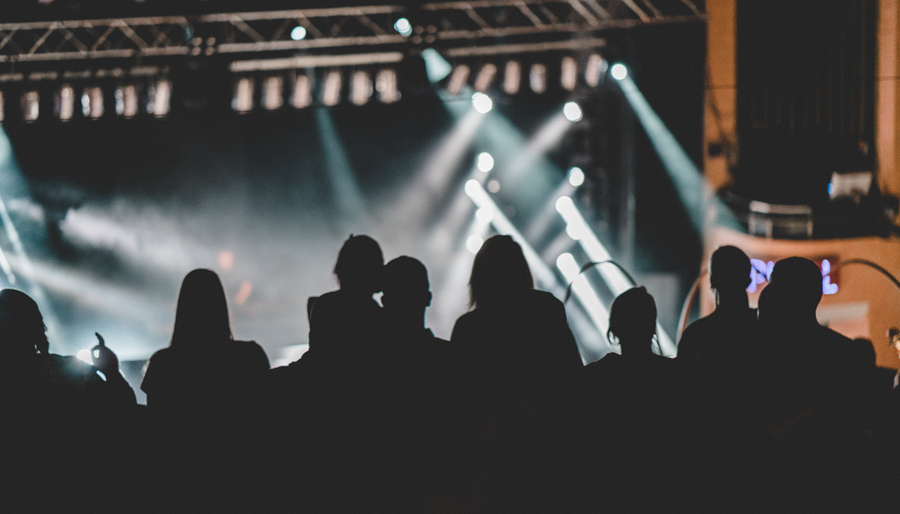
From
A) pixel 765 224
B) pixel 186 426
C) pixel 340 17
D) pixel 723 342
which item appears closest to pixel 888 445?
pixel 723 342

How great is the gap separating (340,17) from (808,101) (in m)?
5.38

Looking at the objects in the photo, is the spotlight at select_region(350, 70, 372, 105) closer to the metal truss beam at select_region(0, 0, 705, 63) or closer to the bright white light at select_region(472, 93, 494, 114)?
the metal truss beam at select_region(0, 0, 705, 63)

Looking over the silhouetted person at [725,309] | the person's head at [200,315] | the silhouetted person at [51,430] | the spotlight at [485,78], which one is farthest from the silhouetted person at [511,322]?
the spotlight at [485,78]

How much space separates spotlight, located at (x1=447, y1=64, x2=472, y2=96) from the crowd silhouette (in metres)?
4.46

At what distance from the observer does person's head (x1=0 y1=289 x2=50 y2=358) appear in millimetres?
1865

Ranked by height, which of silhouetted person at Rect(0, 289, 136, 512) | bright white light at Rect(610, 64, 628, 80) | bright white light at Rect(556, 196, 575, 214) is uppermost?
bright white light at Rect(610, 64, 628, 80)

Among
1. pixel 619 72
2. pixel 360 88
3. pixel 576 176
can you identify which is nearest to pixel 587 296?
pixel 576 176

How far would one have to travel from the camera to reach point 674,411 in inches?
63.1

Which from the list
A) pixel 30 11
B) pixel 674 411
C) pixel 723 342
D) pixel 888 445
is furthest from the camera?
pixel 30 11

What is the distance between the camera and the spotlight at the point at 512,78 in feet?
20.7

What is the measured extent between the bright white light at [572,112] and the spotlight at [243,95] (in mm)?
3675

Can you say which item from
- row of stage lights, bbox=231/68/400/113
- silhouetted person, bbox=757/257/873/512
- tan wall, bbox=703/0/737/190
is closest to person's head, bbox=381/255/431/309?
silhouetted person, bbox=757/257/873/512

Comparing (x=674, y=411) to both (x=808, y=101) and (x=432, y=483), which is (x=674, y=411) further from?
(x=808, y=101)

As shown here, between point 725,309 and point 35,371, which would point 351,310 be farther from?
point 725,309
